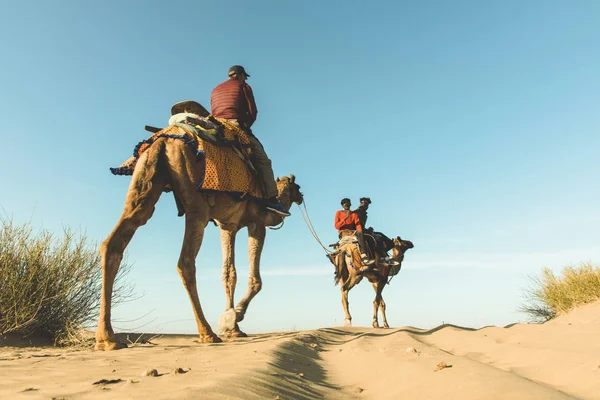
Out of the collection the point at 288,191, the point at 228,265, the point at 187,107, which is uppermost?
the point at 187,107

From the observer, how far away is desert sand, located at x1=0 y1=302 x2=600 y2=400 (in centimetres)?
226

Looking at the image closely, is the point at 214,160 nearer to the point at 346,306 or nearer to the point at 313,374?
the point at 313,374

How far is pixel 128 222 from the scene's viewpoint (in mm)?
4691

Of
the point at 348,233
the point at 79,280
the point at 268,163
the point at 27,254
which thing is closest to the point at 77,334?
the point at 79,280

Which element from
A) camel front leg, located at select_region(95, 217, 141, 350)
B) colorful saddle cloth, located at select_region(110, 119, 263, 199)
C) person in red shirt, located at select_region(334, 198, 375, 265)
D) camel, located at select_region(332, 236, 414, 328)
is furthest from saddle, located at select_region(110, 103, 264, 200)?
camel, located at select_region(332, 236, 414, 328)

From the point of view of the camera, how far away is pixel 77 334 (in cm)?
619

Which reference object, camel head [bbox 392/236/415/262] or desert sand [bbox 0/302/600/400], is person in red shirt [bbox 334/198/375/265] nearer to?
camel head [bbox 392/236/415/262]

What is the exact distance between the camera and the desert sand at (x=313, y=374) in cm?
226

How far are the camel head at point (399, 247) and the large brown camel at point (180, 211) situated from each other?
308 inches

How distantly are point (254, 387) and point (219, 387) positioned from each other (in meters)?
0.23

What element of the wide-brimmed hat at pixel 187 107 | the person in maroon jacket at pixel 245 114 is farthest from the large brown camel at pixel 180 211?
the wide-brimmed hat at pixel 187 107

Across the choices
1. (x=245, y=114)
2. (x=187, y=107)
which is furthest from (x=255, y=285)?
(x=187, y=107)

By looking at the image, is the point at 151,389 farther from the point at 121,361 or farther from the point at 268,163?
the point at 268,163

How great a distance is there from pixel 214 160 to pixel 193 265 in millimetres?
1347
